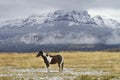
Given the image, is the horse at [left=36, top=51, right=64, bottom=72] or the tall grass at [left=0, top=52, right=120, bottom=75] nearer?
the horse at [left=36, top=51, right=64, bottom=72]

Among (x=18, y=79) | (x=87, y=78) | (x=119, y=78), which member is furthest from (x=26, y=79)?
(x=119, y=78)

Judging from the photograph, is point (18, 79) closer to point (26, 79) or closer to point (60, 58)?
point (26, 79)

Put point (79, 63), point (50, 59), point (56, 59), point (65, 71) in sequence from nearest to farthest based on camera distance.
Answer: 1. point (50, 59)
2. point (56, 59)
3. point (65, 71)
4. point (79, 63)

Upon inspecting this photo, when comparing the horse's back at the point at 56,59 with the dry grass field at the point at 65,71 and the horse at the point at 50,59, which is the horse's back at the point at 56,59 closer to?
the horse at the point at 50,59

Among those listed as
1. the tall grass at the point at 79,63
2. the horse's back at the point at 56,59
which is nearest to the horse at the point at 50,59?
the horse's back at the point at 56,59

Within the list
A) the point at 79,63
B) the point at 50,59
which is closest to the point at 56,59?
the point at 50,59

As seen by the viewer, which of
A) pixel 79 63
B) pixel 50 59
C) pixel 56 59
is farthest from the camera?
pixel 79 63

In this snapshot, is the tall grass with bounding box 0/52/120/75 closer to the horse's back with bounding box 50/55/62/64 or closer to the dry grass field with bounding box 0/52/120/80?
the dry grass field with bounding box 0/52/120/80

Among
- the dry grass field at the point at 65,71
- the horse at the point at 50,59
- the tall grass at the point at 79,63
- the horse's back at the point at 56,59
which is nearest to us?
the dry grass field at the point at 65,71

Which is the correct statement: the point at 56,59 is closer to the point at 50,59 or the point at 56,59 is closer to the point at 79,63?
the point at 50,59

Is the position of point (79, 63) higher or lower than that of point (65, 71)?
lower

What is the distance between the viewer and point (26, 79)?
1394 inches

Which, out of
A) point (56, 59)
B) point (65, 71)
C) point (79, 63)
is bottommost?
point (79, 63)

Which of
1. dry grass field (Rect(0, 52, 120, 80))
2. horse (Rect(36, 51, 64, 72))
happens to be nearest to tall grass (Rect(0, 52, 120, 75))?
dry grass field (Rect(0, 52, 120, 80))
